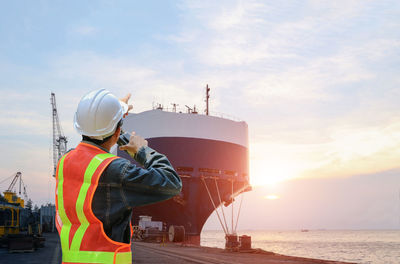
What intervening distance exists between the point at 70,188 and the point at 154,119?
107 ft

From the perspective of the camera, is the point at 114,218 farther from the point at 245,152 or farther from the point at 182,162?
the point at 245,152

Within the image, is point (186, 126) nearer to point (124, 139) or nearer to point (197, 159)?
point (197, 159)

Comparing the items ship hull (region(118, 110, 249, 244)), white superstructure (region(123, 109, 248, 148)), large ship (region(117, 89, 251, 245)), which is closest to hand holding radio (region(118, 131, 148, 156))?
ship hull (region(118, 110, 249, 244))

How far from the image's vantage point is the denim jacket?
1750mm

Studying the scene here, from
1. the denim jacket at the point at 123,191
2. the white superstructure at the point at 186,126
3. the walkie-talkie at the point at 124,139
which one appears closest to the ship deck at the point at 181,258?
the white superstructure at the point at 186,126

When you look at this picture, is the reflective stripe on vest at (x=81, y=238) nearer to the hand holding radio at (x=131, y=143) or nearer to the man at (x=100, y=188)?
the man at (x=100, y=188)

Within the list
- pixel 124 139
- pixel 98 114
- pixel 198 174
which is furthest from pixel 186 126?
pixel 98 114

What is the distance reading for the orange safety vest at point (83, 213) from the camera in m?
1.72

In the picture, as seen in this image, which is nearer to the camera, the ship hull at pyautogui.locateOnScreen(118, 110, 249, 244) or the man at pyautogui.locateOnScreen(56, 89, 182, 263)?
the man at pyautogui.locateOnScreen(56, 89, 182, 263)

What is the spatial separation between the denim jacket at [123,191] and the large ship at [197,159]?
30344 mm

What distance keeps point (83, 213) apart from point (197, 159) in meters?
31.1

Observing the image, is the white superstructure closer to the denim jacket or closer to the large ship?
the large ship

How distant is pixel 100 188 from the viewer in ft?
5.80

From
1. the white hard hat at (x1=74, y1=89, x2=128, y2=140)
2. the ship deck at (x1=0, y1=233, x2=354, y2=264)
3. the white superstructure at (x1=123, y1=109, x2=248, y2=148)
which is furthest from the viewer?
the white superstructure at (x1=123, y1=109, x2=248, y2=148)
